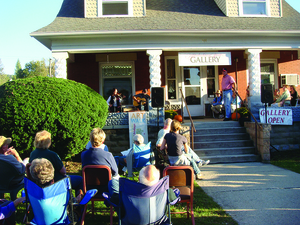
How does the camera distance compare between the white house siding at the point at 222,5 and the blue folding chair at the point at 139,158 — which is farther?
the white house siding at the point at 222,5

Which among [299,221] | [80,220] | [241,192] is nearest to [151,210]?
[80,220]

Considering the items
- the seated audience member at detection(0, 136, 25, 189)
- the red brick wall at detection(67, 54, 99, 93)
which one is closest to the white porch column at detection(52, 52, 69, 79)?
the red brick wall at detection(67, 54, 99, 93)

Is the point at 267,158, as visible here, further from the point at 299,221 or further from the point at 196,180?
the point at 299,221

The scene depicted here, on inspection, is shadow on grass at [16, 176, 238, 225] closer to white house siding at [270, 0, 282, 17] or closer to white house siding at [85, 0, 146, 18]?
white house siding at [85, 0, 146, 18]

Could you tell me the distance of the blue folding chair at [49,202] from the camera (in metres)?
2.76

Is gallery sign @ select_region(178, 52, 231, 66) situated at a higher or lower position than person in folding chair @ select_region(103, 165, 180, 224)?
higher

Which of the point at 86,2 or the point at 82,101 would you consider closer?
the point at 82,101

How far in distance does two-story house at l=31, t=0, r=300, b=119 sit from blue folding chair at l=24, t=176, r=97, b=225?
6.58 m

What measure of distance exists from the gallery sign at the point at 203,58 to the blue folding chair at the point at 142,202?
22.4ft

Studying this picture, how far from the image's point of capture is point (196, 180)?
5898 mm

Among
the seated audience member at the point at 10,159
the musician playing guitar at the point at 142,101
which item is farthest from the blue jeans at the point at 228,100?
the seated audience member at the point at 10,159

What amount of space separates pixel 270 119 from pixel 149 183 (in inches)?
292

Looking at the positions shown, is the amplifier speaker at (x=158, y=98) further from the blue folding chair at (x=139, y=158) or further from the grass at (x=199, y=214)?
the grass at (x=199, y=214)

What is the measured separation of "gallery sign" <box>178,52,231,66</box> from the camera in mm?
9156
